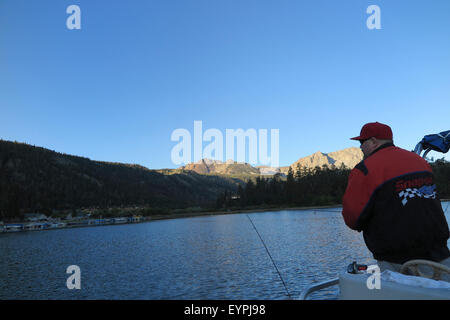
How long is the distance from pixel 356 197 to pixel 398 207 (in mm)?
474

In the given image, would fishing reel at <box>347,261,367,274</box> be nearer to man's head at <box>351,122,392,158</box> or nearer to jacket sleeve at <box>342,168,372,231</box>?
jacket sleeve at <box>342,168,372,231</box>

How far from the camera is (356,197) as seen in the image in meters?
4.09

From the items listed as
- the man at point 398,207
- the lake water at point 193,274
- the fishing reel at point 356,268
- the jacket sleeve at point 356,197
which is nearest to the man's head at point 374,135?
the man at point 398,207

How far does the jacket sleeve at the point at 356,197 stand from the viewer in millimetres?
4023

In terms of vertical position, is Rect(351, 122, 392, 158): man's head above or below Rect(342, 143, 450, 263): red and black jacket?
above

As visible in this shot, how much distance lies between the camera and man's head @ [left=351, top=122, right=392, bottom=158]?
4.52m

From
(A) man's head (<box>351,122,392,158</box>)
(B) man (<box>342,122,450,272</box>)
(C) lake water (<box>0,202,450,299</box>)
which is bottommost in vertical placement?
(C) lake water (<box>0,202,450,299</box>)

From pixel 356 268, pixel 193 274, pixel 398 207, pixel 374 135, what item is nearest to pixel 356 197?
pixel 398 207

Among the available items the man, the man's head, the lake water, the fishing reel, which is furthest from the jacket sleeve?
the lake water

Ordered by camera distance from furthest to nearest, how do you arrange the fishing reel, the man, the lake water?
the lake water → the man → the fishing reel

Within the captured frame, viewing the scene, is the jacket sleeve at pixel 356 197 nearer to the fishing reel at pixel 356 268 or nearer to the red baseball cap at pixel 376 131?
the fishing reel at pixel 356 268

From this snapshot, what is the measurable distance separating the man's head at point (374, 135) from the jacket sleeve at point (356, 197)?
28.0 inches
